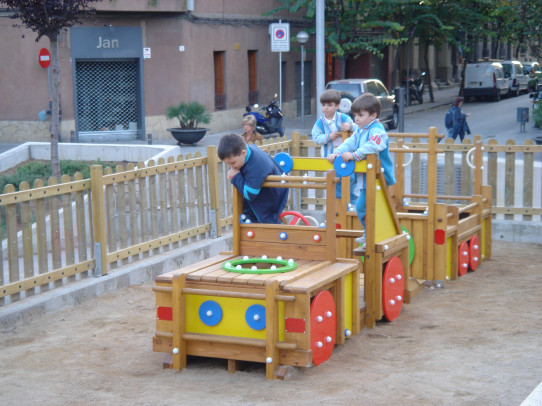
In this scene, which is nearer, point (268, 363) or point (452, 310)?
point (268, 363)

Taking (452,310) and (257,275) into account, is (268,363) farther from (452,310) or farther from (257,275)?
(452,310)

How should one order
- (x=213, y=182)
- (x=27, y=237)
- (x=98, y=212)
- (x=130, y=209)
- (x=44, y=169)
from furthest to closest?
(x=44, y=169), (x=213, y=182), (x=130, y=209), (x=98, y=212), (x=27, y=237)

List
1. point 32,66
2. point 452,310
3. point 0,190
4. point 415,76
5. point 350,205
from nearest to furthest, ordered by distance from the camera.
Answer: point 452,310 < point 350,205 < point 0,190 < point 32,66 < point 415,76

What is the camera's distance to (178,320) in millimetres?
6379

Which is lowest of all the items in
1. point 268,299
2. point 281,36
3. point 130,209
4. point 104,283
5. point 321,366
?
point 321,366

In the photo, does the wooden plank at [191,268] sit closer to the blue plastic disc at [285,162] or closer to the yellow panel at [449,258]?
the blue plastic disc at [285,162]

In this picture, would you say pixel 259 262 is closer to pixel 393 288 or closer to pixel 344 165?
pixel 344 165

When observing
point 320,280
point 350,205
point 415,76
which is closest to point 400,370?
point 320,280

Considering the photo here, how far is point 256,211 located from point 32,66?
20110mm

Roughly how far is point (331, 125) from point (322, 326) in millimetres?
3882

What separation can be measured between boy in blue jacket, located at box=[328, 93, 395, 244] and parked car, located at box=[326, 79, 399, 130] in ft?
53.8

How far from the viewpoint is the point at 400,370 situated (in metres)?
6.36

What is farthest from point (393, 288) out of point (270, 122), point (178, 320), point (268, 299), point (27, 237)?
point (270, 122)

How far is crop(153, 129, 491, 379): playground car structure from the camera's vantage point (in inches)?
244
